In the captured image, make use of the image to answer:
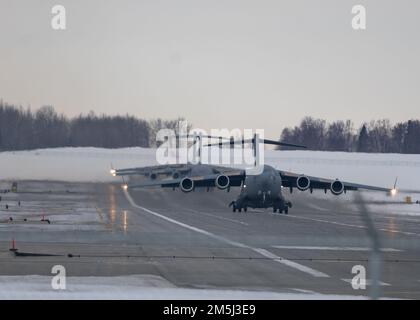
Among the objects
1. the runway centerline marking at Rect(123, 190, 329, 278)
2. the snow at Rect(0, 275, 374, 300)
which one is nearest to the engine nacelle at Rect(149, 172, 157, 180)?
the runway centerline marking at Rect(123, 190, 329, 278)

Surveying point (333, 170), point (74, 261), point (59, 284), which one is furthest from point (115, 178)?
point (59, 284)

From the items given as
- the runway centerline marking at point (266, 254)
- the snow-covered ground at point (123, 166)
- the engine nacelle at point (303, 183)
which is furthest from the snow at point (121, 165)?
the runway centerline marking at point (266, 254)

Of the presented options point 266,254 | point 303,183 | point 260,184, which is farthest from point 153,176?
point 266,254

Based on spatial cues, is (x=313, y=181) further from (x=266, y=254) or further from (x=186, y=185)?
(x=266, y=254)

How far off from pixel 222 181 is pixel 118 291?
3444 centimetres

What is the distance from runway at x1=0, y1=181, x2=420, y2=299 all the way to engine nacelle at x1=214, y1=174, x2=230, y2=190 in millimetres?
5001

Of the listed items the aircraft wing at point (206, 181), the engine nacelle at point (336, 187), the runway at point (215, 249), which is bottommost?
the runway at point (215, 249)

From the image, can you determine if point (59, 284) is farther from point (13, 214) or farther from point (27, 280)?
point (13, 214)

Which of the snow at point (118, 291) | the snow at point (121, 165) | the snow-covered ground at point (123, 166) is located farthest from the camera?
the snow at point (121, 165)

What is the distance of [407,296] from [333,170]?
72.0m

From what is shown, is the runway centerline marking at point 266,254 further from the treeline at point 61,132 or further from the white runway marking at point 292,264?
the treeline at point 61,132

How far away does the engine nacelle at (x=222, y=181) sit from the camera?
4647 cm

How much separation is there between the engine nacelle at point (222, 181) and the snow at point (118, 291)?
30347 mm

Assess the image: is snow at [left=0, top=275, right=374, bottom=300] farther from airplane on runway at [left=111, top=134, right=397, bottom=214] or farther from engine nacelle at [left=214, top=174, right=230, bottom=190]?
engine nacelle at [left=214, top=174, right=230, bottom=190]
